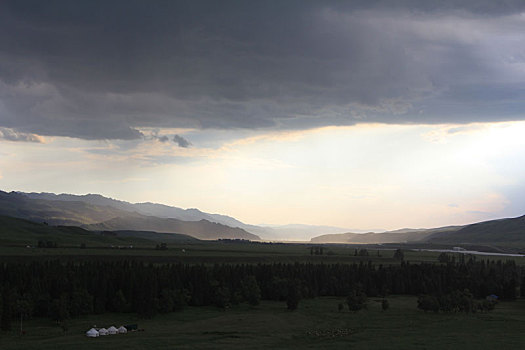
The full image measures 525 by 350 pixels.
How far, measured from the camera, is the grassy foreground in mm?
95938

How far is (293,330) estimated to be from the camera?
122 metres

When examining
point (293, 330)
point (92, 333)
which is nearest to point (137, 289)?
point (92, 333)

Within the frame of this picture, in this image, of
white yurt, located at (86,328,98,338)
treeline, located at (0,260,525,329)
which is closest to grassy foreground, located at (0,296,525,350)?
white yurt, located at (86,328,98,338)

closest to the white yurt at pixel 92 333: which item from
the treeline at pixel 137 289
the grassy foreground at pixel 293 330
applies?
the grassy foreground at pixel 293 330

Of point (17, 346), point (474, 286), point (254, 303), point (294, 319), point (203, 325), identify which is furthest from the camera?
point (474, 286)

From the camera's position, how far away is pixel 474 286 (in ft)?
645

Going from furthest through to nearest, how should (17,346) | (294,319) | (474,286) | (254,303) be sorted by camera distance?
(474,286) → (254,303) → (294,319) → (17,346)

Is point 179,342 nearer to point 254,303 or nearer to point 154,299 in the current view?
point 154,299

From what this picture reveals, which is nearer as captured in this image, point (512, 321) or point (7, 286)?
point (512, 321)

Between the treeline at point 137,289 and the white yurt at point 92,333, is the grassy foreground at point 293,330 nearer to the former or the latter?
the white yurt at point 92,333

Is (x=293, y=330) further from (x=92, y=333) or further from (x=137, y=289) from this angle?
(x=137, y=289)

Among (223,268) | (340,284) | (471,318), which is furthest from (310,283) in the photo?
(471,318)

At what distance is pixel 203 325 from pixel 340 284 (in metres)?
84.6

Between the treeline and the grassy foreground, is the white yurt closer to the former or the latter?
the grassy foreground
